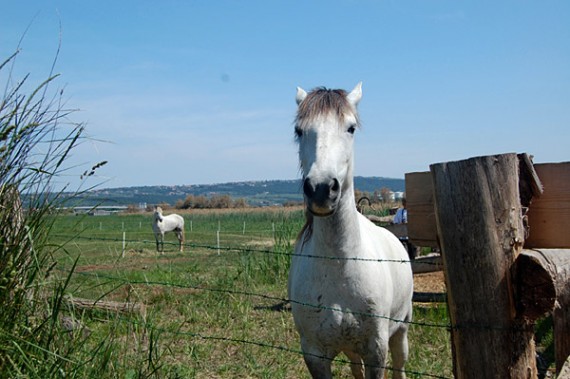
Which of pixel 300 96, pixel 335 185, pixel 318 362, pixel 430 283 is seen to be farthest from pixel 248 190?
pixel 335 185

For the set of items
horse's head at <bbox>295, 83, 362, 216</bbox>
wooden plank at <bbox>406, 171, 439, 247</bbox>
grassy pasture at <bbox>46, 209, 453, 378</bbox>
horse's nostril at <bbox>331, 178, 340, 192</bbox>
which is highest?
horse's head at <bbox>295, 83, 362, 216</bbox>

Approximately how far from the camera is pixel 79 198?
3131mm

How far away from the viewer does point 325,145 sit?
113 inches

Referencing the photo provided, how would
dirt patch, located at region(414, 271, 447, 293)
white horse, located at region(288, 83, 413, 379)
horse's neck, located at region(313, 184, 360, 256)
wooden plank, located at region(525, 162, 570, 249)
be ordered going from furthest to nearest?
1. dirt patch, located at region(414, 271, 447, 293)
2. horse's neck, located at region(313, 184, 360, 256)
3. white horse, located at region(288, 83, 413, 379)
4. wooden plank, located at region(525, 162, 570, 249)

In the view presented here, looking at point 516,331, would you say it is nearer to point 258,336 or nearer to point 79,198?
point 79,198

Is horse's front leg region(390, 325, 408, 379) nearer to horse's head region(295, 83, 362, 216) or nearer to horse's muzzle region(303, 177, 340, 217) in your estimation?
horse's head region(295, 83, 362, 216)

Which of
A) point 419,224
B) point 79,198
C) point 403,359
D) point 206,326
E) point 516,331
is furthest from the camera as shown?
point 206,326

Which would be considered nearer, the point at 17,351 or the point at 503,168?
the point at 503,168

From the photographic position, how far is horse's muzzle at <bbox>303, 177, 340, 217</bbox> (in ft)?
8.57

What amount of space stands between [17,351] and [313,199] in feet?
5.50

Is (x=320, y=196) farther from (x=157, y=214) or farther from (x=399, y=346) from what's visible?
(x=157, y=214)

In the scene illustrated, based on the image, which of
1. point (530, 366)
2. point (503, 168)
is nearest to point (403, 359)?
point (530, 366)

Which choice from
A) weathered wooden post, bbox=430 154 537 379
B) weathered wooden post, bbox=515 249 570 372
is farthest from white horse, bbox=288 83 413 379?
weathered wooden post, bbox=515 249 570 372

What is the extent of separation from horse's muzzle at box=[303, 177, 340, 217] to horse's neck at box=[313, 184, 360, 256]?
1.70ft
